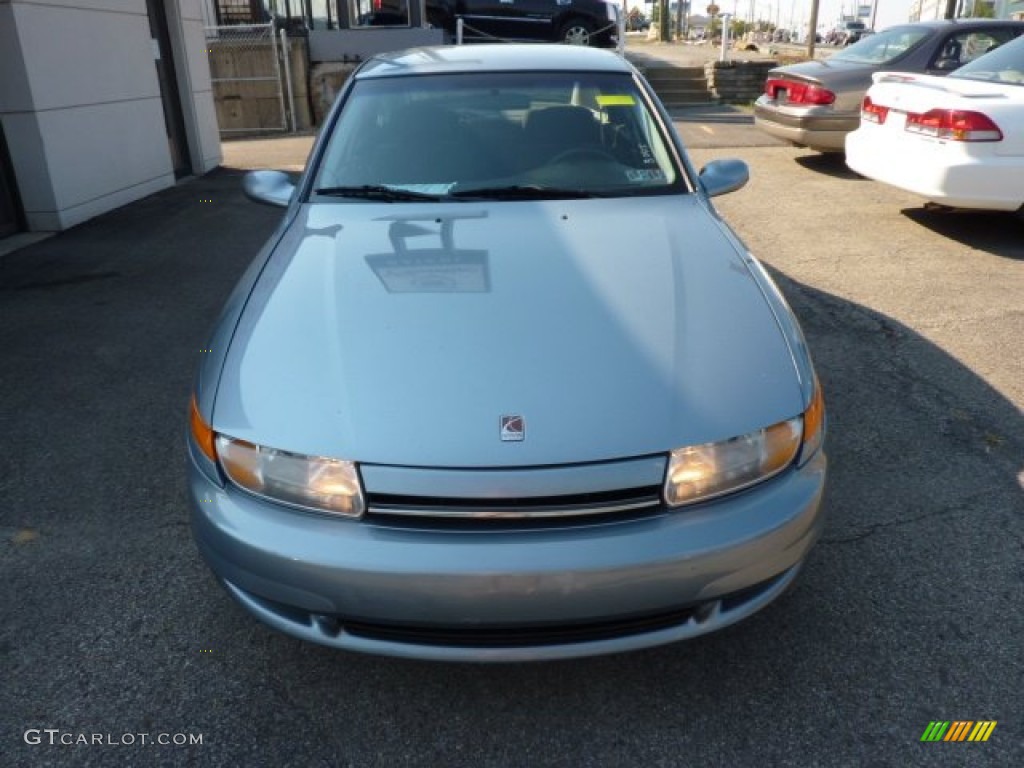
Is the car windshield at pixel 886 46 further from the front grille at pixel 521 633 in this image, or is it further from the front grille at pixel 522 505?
the front grille at pixel 521 633

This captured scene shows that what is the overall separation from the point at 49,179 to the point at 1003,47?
794 cm

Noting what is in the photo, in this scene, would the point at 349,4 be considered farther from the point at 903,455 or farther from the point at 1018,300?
the point at 903,455

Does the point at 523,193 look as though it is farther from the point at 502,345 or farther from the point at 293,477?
the point at 293,477

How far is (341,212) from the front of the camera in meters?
3.05

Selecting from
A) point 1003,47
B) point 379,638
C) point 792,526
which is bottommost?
point 379,638

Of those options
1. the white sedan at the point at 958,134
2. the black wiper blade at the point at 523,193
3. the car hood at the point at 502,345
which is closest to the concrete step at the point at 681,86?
the white sedan at the point at 958,134

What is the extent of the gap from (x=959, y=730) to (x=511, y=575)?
122cm

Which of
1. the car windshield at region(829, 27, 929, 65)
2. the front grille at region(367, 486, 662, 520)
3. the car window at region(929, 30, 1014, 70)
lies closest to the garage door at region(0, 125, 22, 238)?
the front grille at region(367, 486, 662, 520)

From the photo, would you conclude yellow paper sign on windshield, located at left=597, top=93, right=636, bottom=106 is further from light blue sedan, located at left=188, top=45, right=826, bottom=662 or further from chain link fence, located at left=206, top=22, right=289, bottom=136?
chain link fence, located at left=206, top=22, right=289, bottom=136

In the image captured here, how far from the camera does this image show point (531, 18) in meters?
15.5

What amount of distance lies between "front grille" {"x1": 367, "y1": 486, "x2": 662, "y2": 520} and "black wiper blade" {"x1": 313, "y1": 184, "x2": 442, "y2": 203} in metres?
1.56

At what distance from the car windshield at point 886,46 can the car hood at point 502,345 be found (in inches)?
297

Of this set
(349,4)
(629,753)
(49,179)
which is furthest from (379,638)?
(349,4)

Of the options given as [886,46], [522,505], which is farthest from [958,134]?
[522,505]
